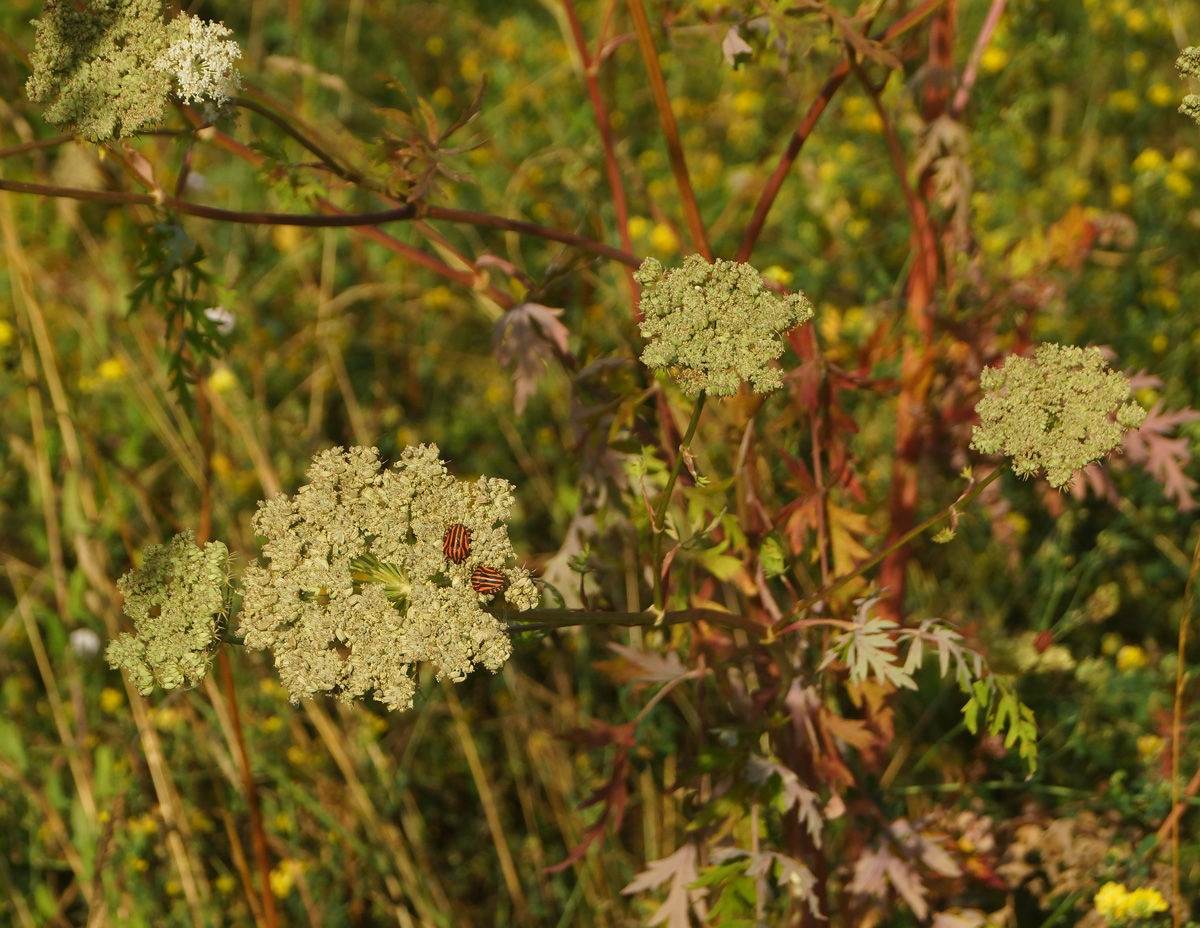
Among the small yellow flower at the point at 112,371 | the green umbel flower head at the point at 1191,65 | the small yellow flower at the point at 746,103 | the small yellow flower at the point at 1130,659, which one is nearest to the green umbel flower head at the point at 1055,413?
the green umbel flower head at the point at 1191,65

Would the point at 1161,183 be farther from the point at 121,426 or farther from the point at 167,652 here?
the point at 121,426

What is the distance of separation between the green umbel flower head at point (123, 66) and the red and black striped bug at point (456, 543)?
120cm

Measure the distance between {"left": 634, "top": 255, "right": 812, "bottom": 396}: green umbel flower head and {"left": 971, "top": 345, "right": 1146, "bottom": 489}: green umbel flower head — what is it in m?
0.49

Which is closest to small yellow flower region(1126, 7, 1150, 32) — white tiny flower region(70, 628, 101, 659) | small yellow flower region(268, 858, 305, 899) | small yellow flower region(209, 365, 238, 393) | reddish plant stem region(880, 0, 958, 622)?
reddish plant stem region(880, 0, 958, 622)

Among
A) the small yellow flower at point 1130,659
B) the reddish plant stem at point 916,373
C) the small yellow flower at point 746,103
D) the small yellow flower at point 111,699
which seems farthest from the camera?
the small yellow flower at point 746,103

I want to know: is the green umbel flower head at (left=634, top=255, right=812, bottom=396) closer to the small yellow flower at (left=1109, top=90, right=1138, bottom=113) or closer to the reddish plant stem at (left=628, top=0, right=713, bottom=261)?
the reddish plant stem at (left=628, top=0, right=713, bottom=261)

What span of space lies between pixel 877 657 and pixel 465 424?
3564mm

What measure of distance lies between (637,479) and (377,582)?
80 cm

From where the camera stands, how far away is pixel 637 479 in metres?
2.77

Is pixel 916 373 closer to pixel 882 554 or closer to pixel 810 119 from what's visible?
pixel 810 119

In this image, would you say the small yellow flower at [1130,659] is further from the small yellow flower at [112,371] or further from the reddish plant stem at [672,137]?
the small yellow flower at [112,371]

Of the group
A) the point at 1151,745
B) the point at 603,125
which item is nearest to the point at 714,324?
the point at 603,125

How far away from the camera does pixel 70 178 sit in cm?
448

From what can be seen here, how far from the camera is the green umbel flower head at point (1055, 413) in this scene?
7.13ft
